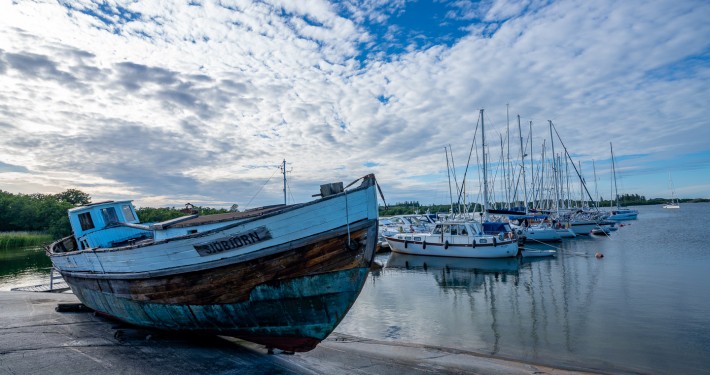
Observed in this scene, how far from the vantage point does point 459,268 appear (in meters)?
29.0

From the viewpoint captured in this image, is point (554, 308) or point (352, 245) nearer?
point (352, 245)

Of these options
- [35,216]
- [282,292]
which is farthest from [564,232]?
[35,216]

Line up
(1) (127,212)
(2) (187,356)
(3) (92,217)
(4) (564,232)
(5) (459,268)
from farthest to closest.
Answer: (4) (564,232) → (5) (459,268) → (1) (127,212) → (3) (92,217) → (2) (187,356)

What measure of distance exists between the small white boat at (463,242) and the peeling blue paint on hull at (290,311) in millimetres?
24669

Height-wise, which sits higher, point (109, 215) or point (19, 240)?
point (109, 215)

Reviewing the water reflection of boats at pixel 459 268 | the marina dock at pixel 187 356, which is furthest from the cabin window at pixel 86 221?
the water reflection of boats at pixel 459 268

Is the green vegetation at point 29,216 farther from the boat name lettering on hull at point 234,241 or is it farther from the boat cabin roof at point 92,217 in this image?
the boat name lettering on hull at point 234,241

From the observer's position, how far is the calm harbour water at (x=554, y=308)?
11805mm

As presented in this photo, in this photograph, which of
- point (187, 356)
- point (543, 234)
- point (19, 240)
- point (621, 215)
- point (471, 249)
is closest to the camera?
point (187, 356)

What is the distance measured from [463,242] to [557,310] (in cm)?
1513

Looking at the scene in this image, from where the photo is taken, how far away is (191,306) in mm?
9062

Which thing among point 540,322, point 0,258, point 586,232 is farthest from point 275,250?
point 586,232

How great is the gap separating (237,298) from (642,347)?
12.0m

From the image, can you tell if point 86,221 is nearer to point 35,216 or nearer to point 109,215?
point 109,215
